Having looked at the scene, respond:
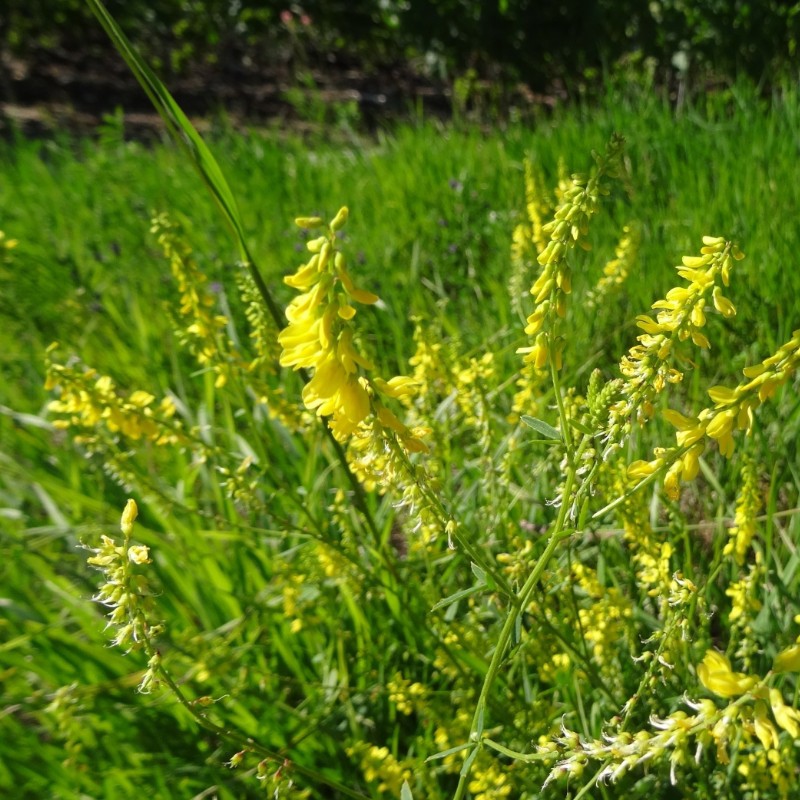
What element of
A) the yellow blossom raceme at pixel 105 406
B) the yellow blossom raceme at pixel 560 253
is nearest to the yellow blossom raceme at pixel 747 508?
the yellow blossom raceme at pixel 560 253

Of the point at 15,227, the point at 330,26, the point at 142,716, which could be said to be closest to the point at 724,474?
the point at 142,716

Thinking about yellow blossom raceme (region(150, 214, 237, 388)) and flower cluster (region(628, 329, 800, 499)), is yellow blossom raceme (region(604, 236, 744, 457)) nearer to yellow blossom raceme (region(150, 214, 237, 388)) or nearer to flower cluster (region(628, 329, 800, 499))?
flower cluster (region(628, 329, 800, 499))

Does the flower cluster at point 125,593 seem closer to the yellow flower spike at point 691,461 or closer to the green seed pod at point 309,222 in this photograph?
the green seed pod at point 309,222

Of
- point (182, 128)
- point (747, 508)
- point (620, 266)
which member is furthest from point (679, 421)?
point (620, 266)

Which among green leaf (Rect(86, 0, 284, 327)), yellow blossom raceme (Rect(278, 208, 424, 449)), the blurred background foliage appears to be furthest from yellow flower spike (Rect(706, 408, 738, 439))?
the blurred background foliage

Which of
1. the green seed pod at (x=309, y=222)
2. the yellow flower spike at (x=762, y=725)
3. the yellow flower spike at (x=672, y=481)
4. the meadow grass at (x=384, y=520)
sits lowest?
the meadow grass at (x=384, y=520)

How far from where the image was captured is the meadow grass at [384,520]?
1.53 m

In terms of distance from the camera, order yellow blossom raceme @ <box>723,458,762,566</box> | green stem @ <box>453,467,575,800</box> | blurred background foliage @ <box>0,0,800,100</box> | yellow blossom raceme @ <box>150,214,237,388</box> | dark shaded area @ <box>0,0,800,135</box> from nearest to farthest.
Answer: green stem @ <box>453,467,575,800</box> < yellow blossom raceme @ <box>723,458,762,566</box> < yellow blossom raceme @ <box>150,214,237,388</box> < blurred background foliage @ <box>0,0,800,100</box> < dark shaded area @ <box>0,0,800,135</box>

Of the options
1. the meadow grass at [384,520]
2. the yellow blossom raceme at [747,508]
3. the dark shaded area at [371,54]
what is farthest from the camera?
the dark shaded area at [371,54]

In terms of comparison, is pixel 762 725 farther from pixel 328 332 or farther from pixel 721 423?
pixel 328 332

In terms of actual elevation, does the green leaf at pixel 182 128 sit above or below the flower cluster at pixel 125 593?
above

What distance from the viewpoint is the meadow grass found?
1532 millimetres

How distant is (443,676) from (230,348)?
91 cm

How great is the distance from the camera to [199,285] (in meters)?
1.67
